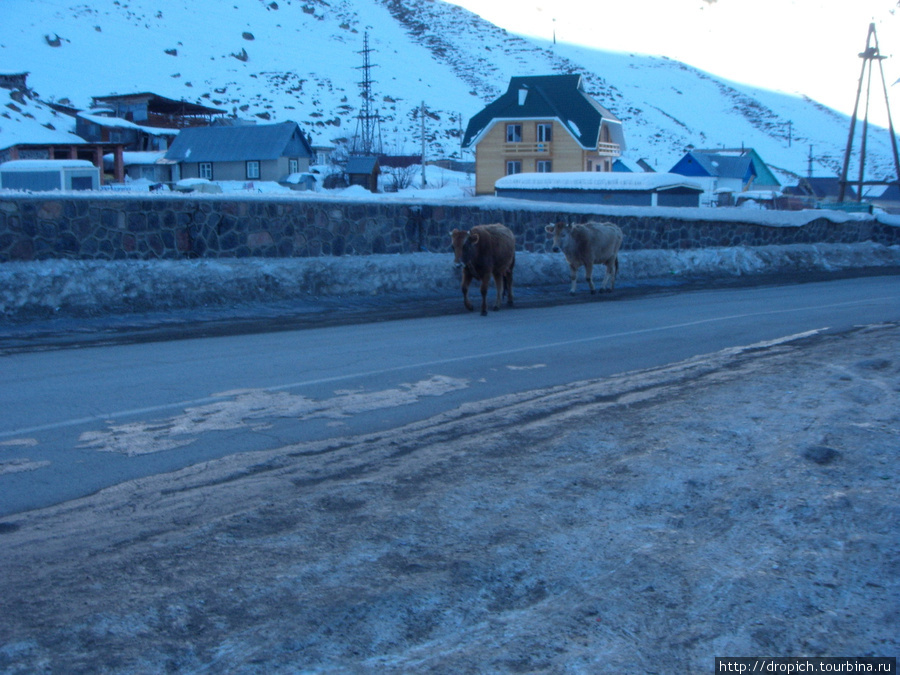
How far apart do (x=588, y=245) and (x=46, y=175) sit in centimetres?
2060

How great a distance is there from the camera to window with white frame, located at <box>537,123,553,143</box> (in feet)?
196

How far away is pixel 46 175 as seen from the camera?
29125mm

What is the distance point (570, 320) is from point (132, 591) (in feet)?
33.0

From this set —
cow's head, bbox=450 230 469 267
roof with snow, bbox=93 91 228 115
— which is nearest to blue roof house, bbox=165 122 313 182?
roof with snow, bbox=93 91 228 115

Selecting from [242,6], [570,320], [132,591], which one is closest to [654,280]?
[570,320]

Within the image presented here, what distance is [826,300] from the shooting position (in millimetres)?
16422

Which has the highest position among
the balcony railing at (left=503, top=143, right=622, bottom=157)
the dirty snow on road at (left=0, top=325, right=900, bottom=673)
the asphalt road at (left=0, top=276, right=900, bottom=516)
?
the balcony railing at (left=503, top=143, right=622, bottom=157)

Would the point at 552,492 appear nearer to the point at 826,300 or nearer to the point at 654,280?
the point at 826,300

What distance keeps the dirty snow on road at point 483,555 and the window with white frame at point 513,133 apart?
183 feet

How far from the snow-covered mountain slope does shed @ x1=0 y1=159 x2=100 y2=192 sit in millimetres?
43582

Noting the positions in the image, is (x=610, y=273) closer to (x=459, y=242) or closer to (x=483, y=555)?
(x=459, y=242)

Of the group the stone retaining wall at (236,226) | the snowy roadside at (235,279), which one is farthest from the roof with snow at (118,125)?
the snowy roadside at (235,279)

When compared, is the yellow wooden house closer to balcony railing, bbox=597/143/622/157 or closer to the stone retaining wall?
balcony railing, bbox=597/143/622/157

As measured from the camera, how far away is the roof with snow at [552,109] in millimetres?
59188
